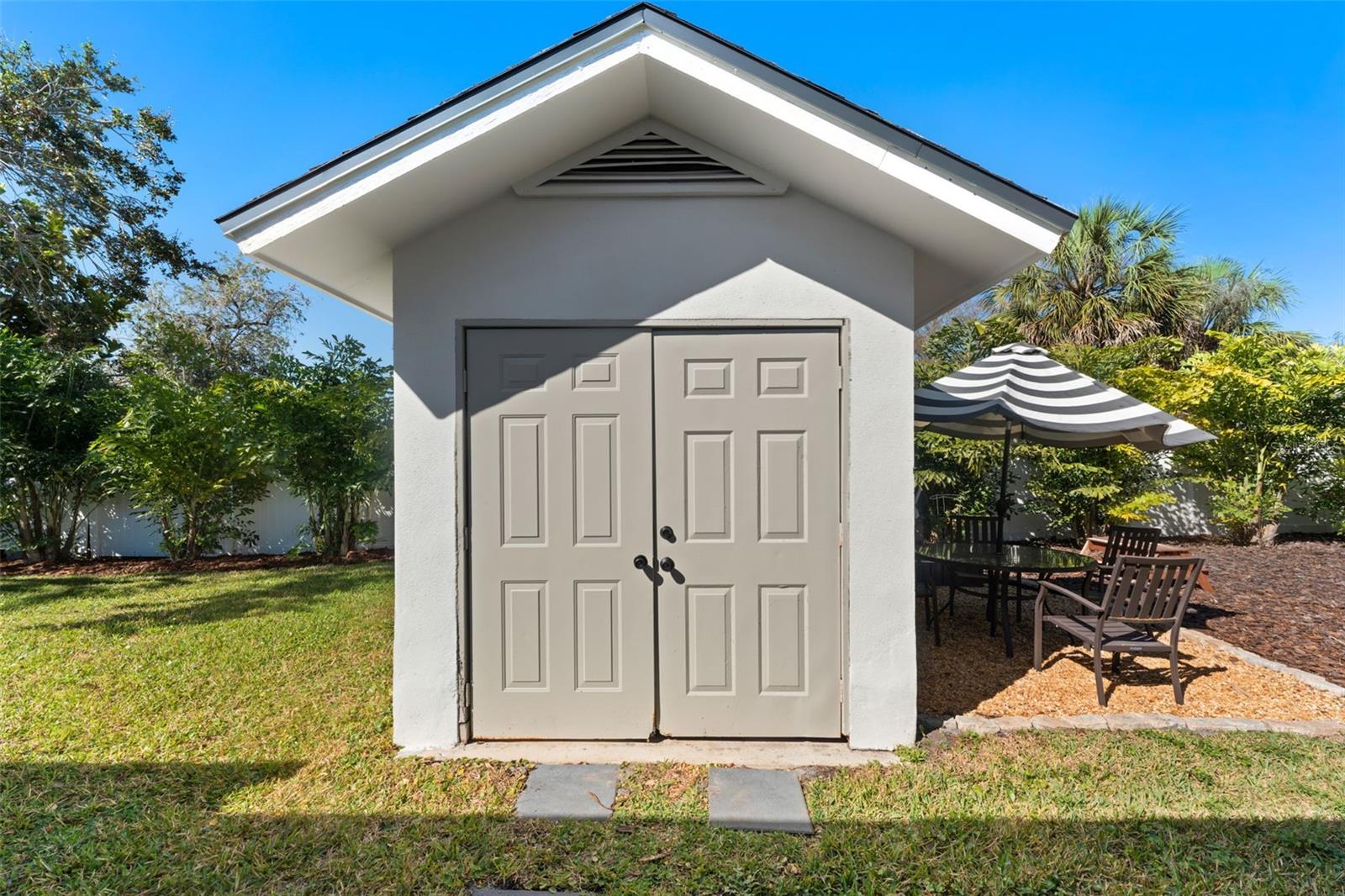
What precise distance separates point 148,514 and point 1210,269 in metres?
26.2

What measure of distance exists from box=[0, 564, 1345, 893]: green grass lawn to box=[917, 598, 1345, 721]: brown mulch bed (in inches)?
23.0

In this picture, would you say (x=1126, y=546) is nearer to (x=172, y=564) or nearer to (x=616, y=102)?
(x=616, y=102)

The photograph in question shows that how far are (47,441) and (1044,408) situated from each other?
14.9 m

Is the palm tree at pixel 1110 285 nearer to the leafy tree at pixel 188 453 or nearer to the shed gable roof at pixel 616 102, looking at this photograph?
the shed gable roof at pixel 616 102

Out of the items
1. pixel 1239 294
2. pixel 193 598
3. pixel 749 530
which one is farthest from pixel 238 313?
pixel 1239 294

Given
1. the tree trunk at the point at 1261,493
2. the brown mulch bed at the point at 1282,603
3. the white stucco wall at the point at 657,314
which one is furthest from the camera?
the tree trunk at the point at 1261,493

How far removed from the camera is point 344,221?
359 cm

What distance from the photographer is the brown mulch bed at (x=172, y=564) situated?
33.1ft

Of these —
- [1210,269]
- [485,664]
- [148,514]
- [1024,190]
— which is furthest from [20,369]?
[1210,269]

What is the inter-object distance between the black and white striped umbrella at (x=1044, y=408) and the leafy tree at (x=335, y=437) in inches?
357

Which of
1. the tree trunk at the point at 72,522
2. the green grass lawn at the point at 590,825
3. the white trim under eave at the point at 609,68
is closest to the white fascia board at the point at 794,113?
the white trim under eave at the point at 609,68

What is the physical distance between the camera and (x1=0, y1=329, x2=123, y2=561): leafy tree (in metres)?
9.77

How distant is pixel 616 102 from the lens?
3.67 metres

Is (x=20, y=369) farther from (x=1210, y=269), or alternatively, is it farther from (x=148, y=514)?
(x=1210, y=269)
